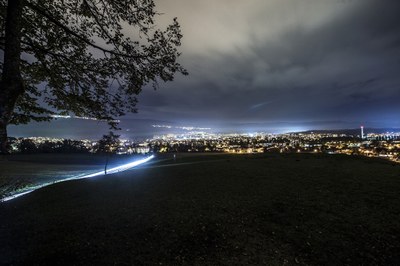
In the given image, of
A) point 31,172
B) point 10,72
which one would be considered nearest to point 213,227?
point 10,72

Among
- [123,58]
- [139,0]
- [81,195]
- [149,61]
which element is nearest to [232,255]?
[149,61]

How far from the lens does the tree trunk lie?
4.92 meters

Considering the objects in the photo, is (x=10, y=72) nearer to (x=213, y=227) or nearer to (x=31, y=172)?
(x=213, y=227)

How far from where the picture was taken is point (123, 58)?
6852mm

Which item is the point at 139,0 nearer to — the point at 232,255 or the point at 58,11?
the point at 58,11

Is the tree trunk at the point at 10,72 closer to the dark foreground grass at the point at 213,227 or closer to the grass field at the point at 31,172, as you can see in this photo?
the grass field at the point at 31,172

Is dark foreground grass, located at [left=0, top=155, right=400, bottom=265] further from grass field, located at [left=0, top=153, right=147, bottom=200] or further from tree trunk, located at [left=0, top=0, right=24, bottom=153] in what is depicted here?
tree trunk, located at [left=0, top=0, right=24, bottom=153]

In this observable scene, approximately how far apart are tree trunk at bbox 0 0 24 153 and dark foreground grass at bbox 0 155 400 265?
10.1 ft

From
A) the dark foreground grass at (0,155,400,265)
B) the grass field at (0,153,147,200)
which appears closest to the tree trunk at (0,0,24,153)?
the grass field at (0,153,147,200)

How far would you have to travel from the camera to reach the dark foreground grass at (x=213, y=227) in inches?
209

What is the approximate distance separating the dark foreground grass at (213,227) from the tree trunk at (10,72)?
3.07m

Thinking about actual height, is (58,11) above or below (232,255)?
above

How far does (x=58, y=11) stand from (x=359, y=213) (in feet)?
36.3

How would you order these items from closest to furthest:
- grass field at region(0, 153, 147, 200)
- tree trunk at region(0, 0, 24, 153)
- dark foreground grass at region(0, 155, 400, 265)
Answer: tree trunk at region(0, 0, 24, 153) < dark foreground grass at region(0, 155, 400, 265) < grass field at region(0, 153, 147, 200)
